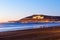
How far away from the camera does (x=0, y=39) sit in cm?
841

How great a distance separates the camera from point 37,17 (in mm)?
14625

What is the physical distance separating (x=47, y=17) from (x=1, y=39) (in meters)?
7.33

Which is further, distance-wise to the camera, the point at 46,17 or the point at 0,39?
the point at 46,17

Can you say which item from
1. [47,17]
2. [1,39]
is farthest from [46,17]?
[1,39]

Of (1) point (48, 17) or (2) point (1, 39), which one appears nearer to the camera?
(2) point (1, 39)

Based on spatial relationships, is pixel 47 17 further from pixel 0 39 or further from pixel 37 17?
pixel 0 39

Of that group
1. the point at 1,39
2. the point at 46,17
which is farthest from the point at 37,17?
the point at 1,39

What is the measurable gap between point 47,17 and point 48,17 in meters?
0.11

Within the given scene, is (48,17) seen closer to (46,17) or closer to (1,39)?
(46,17)

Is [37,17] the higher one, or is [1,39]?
[37,17]

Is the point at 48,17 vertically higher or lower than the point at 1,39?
higher

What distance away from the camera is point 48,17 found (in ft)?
49.4

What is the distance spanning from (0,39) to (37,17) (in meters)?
6.67

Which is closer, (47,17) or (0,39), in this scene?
(0,39)
